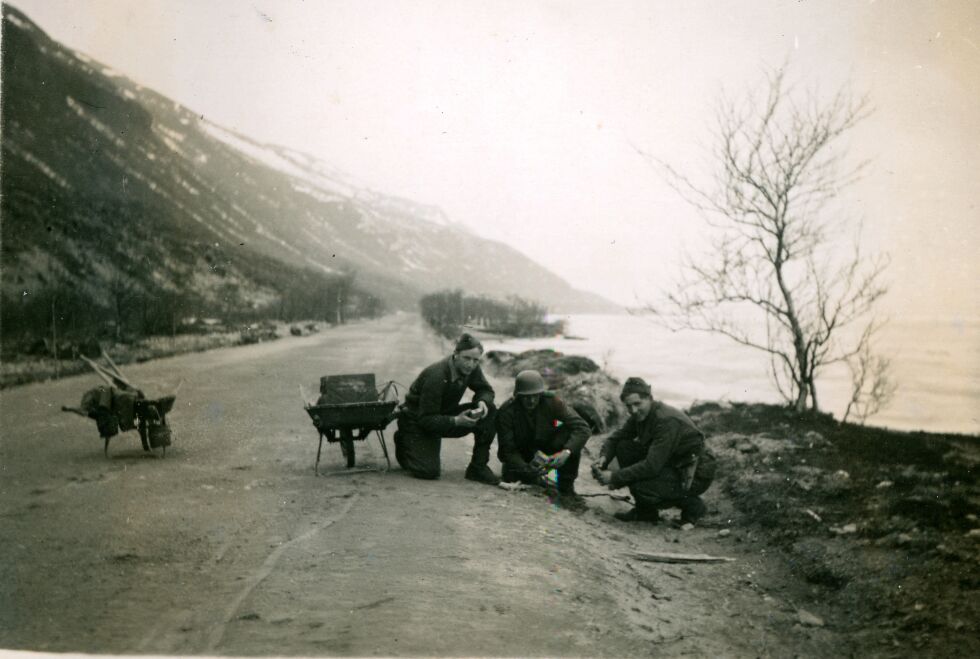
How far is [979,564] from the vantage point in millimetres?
4008

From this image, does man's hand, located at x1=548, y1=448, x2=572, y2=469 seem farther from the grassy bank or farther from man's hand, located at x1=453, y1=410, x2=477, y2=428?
the grassy bank

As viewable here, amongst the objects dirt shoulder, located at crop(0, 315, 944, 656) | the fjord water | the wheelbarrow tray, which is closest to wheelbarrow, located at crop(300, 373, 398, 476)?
the wheelbarrow tray

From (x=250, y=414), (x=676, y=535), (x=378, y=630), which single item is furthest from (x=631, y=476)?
(x=250, y=414)

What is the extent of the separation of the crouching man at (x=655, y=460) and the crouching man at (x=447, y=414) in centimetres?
113

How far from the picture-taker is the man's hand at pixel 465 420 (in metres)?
5.95

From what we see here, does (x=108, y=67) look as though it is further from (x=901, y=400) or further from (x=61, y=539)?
(x=901, y=400)

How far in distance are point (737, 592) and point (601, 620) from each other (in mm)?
1411

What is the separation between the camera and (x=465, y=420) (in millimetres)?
5953

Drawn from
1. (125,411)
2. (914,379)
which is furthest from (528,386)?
(914,379)

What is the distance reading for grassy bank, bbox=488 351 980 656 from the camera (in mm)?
3791

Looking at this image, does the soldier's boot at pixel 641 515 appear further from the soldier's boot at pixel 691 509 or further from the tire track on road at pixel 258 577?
the tire track on road at pixel 258 577

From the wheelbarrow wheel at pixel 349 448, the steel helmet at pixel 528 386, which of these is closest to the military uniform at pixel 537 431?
the steel helmet at pixel 528 386

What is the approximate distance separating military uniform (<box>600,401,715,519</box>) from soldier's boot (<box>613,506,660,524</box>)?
0.02 m

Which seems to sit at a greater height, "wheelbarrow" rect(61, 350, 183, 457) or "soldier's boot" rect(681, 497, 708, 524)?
"wheelbarrow" rect(61, 350, 183, 457)
